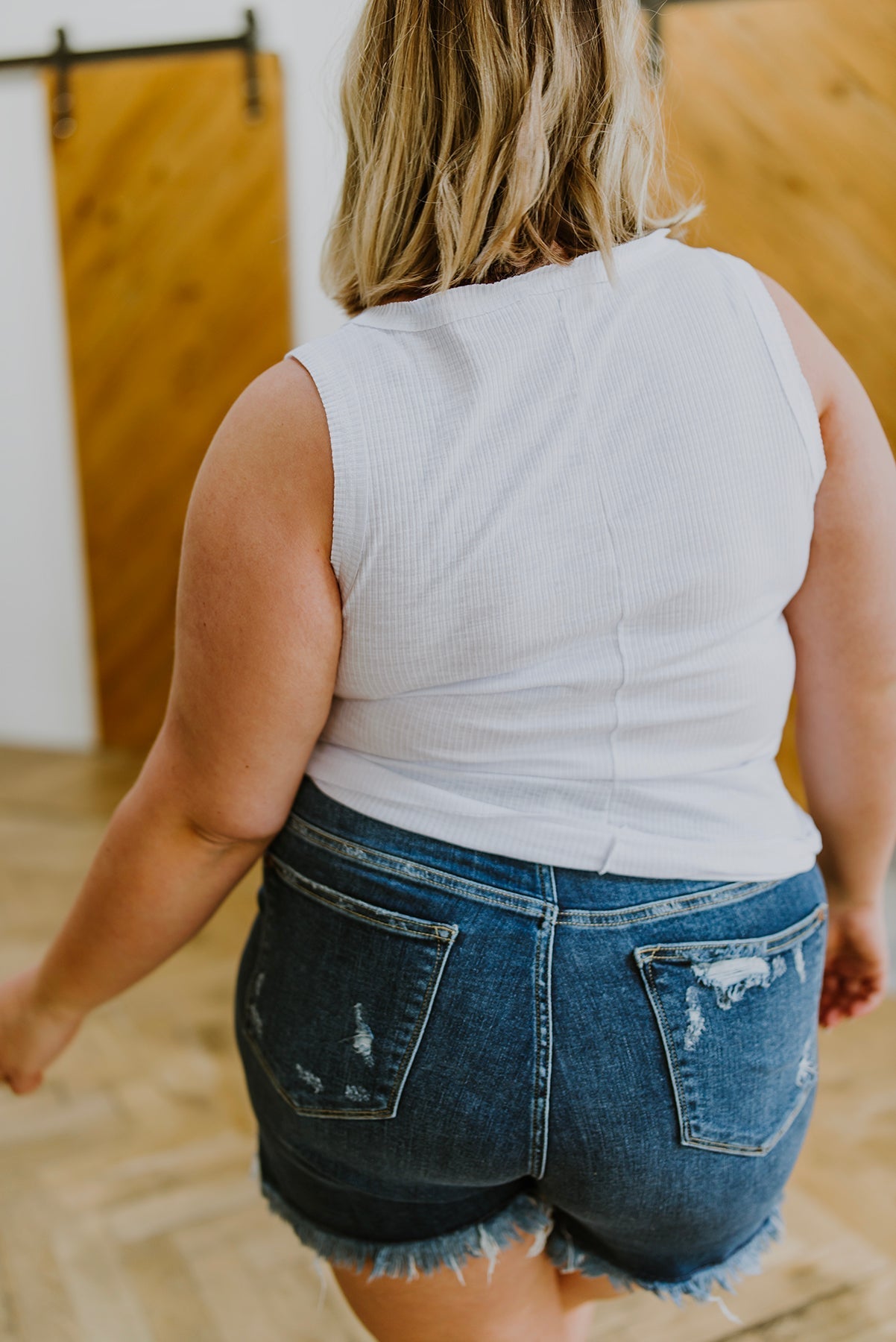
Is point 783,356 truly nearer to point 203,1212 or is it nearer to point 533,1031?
point 533,1031

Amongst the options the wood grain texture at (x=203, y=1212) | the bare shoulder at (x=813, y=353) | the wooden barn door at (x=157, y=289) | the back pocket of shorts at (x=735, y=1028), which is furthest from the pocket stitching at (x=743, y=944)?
the wooden barn door at (x=157, y=289)

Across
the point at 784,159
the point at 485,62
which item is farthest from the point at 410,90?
the point at 784,159

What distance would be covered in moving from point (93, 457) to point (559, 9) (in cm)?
353

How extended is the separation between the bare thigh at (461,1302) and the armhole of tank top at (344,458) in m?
0.54

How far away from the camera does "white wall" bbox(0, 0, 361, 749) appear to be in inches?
138

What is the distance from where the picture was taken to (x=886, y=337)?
2945 mm

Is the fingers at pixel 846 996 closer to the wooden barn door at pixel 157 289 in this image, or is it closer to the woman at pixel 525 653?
the woman at pixel 525 653

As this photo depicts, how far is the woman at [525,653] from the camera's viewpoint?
25.8 inches

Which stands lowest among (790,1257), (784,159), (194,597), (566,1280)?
(790,1257)

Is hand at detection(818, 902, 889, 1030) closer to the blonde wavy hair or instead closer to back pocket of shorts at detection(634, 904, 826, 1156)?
back pocket of shorts at detection(634, 904, 826, 1156)

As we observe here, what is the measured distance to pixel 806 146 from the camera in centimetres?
289

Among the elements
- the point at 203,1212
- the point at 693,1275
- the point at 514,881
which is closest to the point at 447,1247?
the point at 693,1275

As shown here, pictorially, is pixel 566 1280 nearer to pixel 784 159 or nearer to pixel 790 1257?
pixel 790 1257

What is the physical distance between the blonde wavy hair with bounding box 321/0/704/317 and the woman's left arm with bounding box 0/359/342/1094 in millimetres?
139
